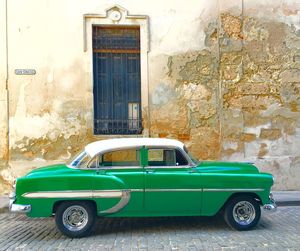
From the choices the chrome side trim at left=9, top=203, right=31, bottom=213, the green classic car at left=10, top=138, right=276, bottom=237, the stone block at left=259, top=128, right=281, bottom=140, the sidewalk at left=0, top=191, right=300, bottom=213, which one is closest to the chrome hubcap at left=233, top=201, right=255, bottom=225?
the green classic car at left=10, top=138, right=276, bottom=237

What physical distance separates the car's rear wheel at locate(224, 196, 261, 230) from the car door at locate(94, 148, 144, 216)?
4.62ft

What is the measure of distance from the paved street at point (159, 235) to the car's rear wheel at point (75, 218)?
5.1 inches

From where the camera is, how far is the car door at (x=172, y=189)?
260 inches

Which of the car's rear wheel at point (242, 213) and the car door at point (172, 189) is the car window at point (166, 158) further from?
the car's rear wheel at point (242, 213)

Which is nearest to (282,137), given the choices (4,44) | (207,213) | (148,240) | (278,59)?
(278,59)

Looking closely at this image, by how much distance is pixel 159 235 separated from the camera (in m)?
6.58

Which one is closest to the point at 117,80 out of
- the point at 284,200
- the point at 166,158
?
the point at 166,158

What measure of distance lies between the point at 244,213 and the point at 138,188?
175 centimetres

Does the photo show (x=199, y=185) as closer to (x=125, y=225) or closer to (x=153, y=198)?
(x=153, y=198)

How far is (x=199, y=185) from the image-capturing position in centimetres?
669

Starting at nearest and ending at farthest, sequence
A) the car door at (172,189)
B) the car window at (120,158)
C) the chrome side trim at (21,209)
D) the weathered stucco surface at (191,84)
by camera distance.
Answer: the chrome side trim at (21,209)
the car door at (172,189)
the car window at (120,158)
the weathered stucco surface at (191,84)

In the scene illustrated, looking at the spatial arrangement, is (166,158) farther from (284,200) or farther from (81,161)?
(284,200)

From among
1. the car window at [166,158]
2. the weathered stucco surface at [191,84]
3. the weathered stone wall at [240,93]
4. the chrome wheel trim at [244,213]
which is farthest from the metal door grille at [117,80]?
the chrome wheel trim at [244,213]

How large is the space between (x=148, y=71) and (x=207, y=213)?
4496mm
